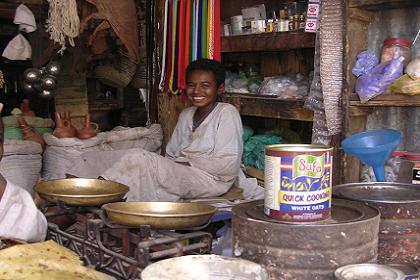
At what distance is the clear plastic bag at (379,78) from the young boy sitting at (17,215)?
1907mm

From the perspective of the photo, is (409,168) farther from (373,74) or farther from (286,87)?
(286,87)

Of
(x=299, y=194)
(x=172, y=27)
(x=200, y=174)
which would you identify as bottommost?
(x=200, y=174)

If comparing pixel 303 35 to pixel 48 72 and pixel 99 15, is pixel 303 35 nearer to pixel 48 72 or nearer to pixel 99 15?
pixel 99 15

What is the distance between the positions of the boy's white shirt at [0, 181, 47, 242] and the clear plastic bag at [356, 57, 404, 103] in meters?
1.90

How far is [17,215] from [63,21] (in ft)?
10.2

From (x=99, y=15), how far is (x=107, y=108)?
7.54ft

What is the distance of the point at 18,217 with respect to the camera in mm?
2021

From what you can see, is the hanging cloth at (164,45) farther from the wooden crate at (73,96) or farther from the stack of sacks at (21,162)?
the wooden crate at (73,96)

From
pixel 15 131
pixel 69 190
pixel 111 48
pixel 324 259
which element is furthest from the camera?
pixel 111 48

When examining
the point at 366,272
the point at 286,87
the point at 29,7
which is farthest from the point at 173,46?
the point at 366,272

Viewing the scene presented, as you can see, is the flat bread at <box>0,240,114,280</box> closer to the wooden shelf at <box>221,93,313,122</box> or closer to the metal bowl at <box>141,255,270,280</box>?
the metal bowl at <box>141,255,270,280</box>

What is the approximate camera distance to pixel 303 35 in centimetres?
366

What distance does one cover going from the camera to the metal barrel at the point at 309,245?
145 centimetres

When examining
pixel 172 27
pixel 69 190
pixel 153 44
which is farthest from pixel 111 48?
pixel 69 190
